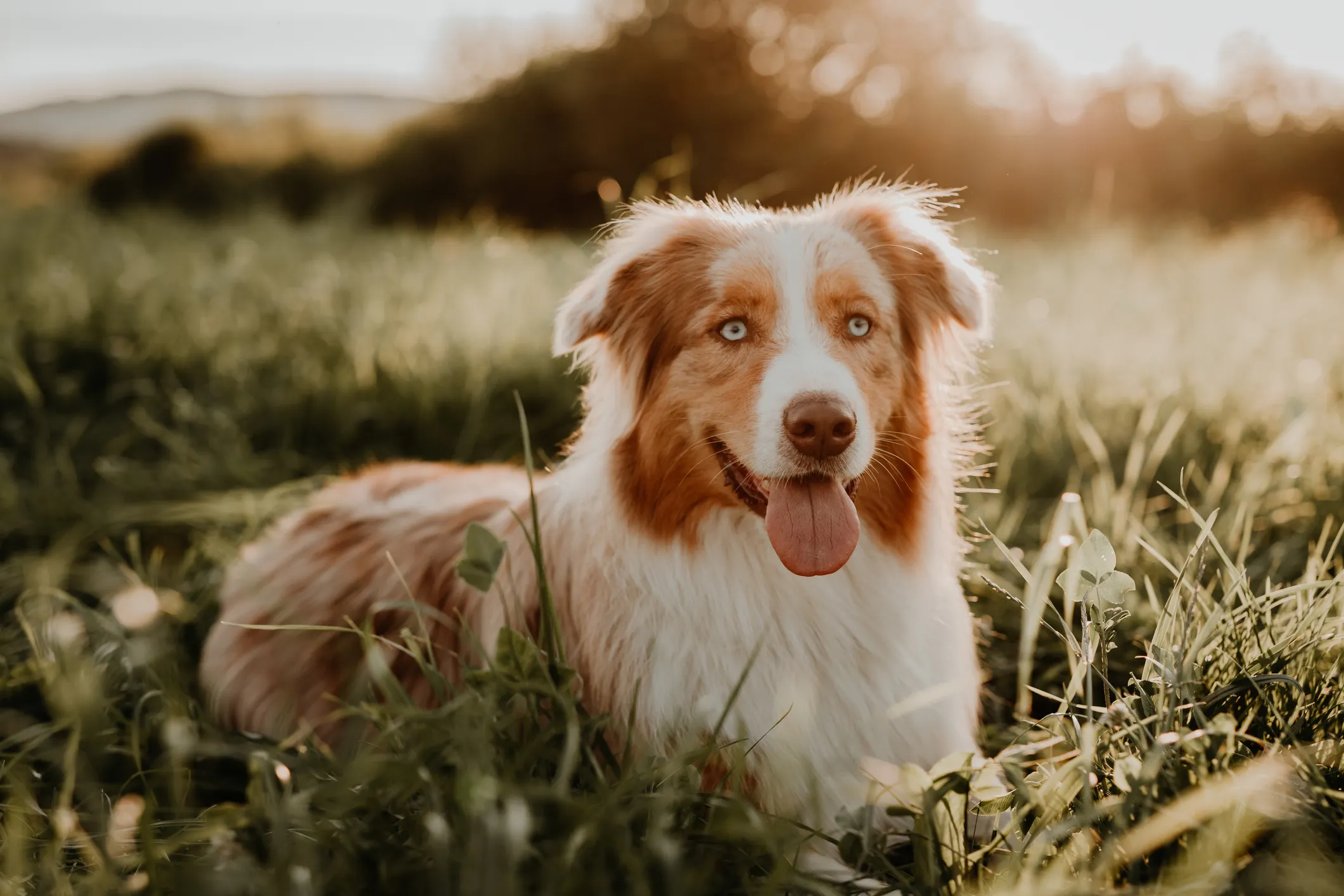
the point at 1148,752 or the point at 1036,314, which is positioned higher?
the point at 1036,314

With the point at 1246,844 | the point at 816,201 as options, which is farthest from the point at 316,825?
the point at 816,201

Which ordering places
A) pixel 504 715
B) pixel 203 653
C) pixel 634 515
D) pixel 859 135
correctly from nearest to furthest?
pixel 504 715 < pixel 634 515 < pixel 203 653 < pixel 859 135

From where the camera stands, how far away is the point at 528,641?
79.0 inches

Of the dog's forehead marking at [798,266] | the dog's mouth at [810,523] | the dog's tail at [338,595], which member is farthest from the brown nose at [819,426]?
the dog's tail at [338,595]

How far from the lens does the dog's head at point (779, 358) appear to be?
2.33 m

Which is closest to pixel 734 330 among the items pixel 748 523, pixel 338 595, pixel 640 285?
pixel 640 285

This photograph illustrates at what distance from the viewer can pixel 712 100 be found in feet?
56.6

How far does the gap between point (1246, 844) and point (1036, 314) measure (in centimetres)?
542

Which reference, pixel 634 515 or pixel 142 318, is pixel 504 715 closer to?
pixel 634 515

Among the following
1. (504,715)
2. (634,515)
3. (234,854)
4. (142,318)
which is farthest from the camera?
(142,318)

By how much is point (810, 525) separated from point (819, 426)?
0.97ft

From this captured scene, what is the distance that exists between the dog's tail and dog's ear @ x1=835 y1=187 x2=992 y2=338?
1.33m

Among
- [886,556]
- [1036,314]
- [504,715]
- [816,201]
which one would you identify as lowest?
[504,715]

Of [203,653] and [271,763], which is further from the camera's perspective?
[203,653]
